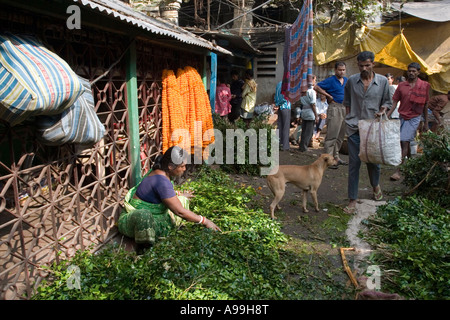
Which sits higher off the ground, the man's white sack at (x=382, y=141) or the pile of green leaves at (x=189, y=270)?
the man's white sack at (x=382, y=141)

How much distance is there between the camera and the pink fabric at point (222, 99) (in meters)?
10.9

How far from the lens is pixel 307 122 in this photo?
10109 millimetres

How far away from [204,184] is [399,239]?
10.3 feet

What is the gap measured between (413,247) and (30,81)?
3.91m

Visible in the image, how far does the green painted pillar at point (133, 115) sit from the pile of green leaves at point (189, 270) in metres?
1.23

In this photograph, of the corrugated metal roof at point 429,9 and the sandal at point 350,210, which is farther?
the corrugated metal roof at point 429,9

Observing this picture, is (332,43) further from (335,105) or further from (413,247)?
(413,247)

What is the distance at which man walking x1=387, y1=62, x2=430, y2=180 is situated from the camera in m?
7.17

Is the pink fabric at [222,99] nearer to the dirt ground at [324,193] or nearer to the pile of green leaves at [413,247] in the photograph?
the dirt ground at [324,193]

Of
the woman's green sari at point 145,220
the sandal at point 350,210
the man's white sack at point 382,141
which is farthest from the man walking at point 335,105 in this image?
the woman's green sari at point 145,220

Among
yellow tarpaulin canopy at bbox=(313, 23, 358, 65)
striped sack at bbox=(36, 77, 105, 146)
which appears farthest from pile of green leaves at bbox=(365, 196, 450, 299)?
yellow tarpaulin canopy at bbox=(313, 23, 358, 65)

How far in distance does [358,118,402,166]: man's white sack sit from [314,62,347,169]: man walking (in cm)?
282

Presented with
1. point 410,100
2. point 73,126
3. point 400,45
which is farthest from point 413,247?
point 400,45
